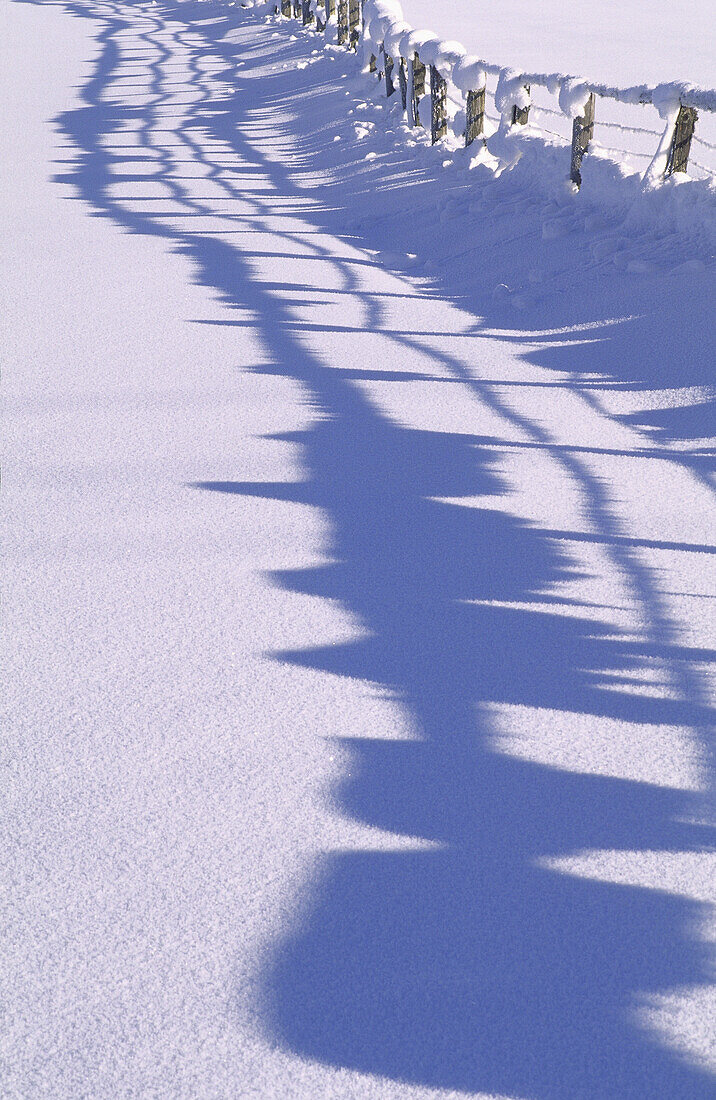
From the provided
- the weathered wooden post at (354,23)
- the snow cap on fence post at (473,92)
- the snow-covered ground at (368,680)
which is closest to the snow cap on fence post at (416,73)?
the snow cap on fence post at (473,92)

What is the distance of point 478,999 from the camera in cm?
184

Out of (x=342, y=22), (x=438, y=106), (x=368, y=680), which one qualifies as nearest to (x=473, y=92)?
(x=438, y=106)

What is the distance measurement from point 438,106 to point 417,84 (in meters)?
0.88

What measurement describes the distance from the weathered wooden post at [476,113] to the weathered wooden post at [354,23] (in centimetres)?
763

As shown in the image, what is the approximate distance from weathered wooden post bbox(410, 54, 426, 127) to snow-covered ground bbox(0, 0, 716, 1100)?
4.55m

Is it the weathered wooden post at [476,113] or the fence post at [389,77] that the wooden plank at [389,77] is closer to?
the fence post at [389,77]

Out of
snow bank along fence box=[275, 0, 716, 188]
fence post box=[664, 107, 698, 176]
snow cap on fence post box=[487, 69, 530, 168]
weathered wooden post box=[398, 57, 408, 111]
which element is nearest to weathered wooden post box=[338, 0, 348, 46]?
snow bank along fence box=[275, 0, 716, 188]

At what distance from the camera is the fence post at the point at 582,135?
7078 millimetres

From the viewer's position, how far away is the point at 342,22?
16.3 m

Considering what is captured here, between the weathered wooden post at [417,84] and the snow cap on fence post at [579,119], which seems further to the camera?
the weathered wooden post at [417,84]

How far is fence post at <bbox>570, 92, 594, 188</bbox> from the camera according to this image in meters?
7.08

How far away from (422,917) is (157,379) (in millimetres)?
3546

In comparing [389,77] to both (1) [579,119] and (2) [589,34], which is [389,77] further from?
(2) [589,34]

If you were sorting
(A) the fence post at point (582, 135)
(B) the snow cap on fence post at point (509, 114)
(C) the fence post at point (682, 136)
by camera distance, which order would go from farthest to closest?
(B) the snow cap on fence post at point (509, 114) → (A) the fence post at point (582, 135) → (C) the fence post at point (682, 136)
